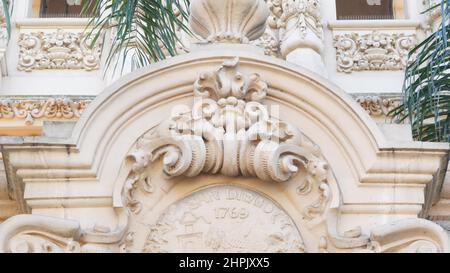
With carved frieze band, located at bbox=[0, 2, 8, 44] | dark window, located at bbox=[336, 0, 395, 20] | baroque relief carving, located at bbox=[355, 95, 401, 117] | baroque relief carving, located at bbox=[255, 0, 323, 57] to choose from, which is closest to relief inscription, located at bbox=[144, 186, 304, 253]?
baroque relief carving, located at bbox=[355, 95, 401, 117]

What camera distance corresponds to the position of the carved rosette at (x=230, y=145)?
6.09m

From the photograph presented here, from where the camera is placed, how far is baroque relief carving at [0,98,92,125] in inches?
478

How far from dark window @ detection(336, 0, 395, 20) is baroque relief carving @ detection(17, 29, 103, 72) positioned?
10.7 feet

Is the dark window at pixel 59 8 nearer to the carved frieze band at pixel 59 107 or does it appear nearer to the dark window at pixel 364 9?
the carved frieze band at pixel 59 107

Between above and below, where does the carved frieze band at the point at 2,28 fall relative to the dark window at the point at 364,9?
below

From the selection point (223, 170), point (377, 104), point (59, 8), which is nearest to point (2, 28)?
point (59, 8)

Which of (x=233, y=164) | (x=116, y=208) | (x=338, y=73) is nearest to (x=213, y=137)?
(x=233, y=164)

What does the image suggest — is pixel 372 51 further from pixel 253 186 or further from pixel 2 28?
pixel 253 186

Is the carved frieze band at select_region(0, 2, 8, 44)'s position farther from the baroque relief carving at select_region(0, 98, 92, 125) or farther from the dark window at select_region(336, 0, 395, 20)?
the dark window at select_region(336, 0, 395, 20)

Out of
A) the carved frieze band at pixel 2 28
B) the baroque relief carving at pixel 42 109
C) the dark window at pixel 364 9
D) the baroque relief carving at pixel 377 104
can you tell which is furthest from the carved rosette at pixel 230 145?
the dark window at pixel 364 9

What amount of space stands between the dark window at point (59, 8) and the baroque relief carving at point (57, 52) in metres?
0.72

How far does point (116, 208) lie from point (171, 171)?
0.37 meters

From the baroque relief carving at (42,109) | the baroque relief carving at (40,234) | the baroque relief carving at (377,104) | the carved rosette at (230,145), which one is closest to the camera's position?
the baroque relief carving at (40,234)

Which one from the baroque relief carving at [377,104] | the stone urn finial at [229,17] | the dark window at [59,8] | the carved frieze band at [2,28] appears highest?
the dark window at [59,8]
